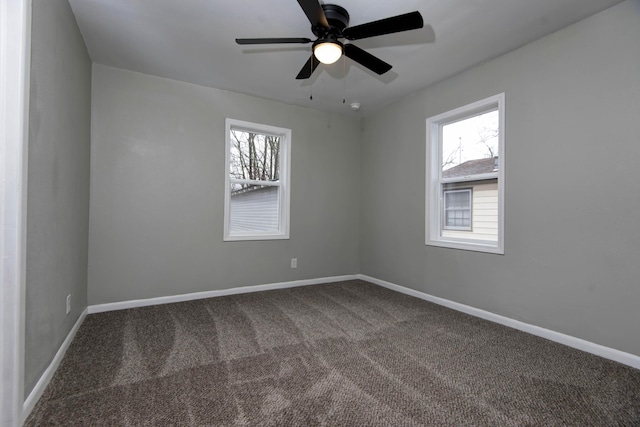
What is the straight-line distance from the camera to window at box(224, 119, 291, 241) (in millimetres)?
3857

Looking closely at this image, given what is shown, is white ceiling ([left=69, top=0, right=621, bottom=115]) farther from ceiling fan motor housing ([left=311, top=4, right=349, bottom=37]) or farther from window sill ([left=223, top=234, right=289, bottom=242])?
window sill ([left=223, top=234, right=289, bottom=242])

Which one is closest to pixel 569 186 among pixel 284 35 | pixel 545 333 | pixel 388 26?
pixel 545 333

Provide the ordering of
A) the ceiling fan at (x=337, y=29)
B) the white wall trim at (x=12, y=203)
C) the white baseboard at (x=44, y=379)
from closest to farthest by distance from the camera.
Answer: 1. the white wall trim at (x=12, y=203)
2. the white baseboard at (x=44, y=379)
3. the ceiling fan at (x=337, y=29)

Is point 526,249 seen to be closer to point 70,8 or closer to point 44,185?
point 44,185

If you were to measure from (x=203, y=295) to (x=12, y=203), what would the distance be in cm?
241

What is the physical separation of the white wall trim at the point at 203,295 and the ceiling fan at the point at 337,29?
2.72 metres

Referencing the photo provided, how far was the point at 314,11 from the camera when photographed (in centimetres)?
176

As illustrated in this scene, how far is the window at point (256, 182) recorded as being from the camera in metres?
3.86

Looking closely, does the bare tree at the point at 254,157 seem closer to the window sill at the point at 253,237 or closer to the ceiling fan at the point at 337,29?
the window sill at the point at 253,237

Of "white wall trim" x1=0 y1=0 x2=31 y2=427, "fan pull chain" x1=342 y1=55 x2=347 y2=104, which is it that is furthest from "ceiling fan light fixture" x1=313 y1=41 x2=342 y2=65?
"white wall trim" x1=0 y1=0 x2=31 y2=427

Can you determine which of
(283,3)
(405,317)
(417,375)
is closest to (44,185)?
(283,3)

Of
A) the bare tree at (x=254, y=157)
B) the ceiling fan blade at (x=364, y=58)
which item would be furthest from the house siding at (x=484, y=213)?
the bare tree at (x=254, y=157)

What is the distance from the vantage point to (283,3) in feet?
7.13

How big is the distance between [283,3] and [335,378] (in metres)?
2.58
